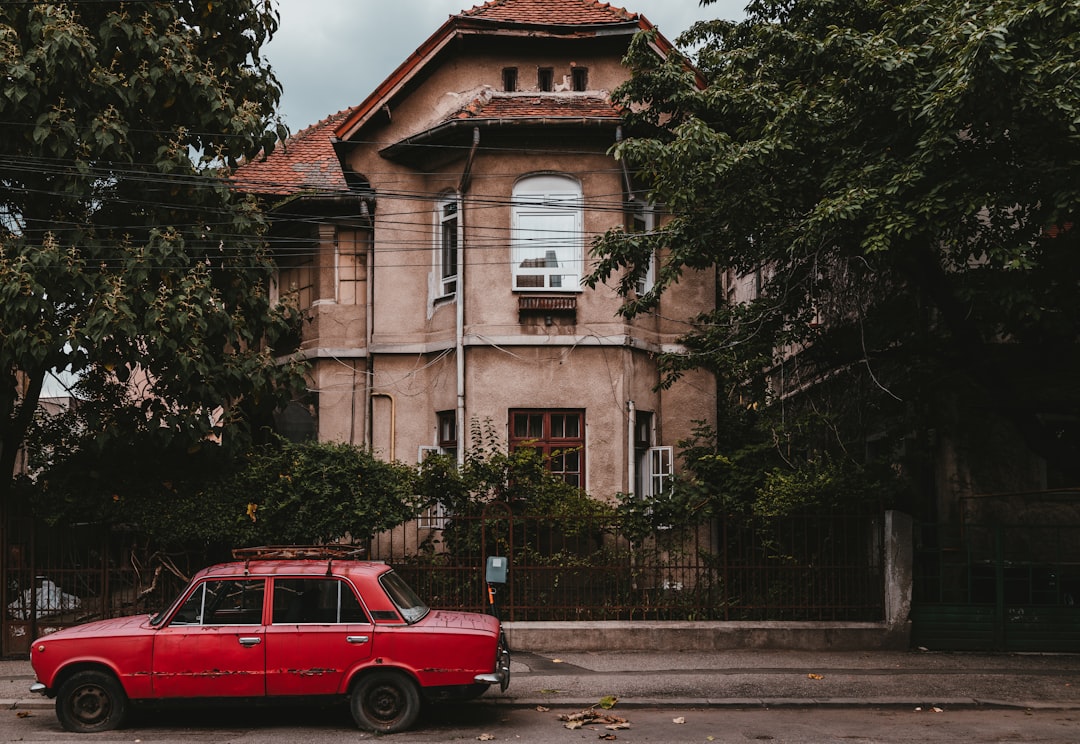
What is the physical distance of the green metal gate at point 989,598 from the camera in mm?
A: 14328

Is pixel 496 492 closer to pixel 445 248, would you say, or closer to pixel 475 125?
pixel 445 248

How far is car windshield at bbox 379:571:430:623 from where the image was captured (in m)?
10.3

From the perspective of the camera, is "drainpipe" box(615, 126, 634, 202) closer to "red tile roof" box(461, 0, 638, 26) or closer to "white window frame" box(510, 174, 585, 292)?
"white window frame" box(510, 174, 585, 292)

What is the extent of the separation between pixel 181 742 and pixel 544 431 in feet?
30.1

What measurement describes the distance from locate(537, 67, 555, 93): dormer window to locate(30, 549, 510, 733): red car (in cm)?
1140

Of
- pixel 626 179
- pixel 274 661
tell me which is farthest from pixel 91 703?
pixel 626 179

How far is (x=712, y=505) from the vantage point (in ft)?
50.5

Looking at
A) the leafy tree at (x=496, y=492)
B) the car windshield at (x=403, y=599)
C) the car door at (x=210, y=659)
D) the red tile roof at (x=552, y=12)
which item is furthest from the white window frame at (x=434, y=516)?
the red tile roof at (x=552, y=12)

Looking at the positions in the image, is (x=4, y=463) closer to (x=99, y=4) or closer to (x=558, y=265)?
(x=99, y=4)

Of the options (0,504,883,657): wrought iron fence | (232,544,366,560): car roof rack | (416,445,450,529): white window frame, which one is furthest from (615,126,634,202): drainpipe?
(232,544,366,560): car roof rack

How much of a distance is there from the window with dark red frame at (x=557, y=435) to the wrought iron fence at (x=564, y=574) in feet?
9.75

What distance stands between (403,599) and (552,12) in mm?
12271

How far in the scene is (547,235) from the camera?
18109mm

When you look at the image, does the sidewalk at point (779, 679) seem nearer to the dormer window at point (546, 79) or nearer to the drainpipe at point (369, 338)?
the drainpipe at point (369, 338)
